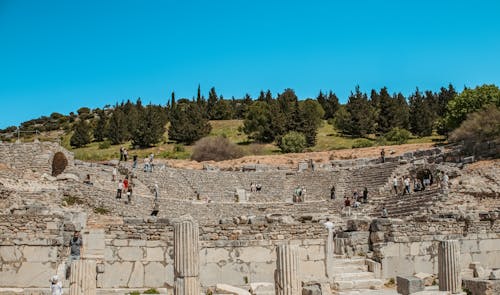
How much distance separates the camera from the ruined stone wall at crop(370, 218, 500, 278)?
54.4ft

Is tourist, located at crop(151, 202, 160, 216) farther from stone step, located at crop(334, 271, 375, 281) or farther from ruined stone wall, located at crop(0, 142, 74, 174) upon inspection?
stone step, located at crop(334, 271, 375, 281)

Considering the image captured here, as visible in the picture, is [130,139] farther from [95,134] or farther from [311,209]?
[311,209]

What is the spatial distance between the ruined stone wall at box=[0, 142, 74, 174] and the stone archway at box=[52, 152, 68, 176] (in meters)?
→ 0.58

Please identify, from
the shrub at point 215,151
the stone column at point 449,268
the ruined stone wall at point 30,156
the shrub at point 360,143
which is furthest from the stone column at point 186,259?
the shrub at point 360,143

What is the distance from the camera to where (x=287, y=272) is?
11602 millimetres

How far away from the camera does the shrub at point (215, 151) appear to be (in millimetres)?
57656

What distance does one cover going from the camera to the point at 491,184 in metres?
31.8

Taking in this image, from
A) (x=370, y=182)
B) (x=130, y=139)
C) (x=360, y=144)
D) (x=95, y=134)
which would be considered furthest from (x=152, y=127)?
(x=370, y=182)

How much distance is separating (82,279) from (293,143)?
51180 mm

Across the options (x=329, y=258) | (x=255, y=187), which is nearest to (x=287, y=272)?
(x=329, y=258)

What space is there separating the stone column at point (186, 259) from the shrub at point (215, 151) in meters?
45.0

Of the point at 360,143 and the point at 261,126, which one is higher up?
the point at 261,126

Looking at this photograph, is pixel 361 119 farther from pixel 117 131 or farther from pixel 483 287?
pixel 483 287

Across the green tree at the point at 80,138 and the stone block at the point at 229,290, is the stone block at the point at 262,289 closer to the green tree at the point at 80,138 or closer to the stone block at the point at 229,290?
the stone block at the point at 229,290
